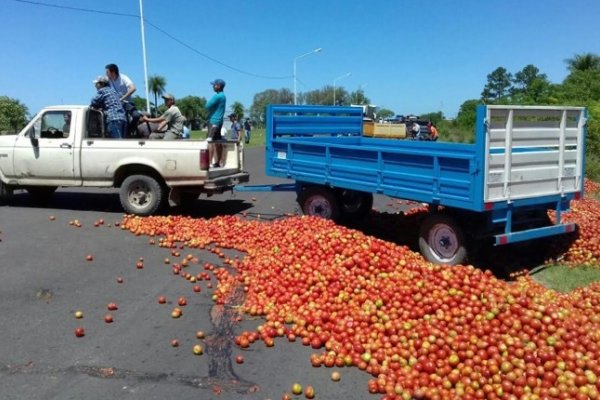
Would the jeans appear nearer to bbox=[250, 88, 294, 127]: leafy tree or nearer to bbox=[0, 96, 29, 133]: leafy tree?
bbox=[0, 96, 29, 133]: leafy tree

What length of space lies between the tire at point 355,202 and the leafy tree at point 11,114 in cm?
4345

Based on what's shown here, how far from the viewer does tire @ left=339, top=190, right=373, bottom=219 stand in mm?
9735

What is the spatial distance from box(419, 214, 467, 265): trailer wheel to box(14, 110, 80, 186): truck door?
6.90 metres

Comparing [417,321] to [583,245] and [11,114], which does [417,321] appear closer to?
[583,245]

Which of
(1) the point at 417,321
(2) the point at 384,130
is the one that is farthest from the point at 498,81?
(1) the point at 417,321

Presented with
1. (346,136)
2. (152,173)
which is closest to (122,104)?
(152,173)

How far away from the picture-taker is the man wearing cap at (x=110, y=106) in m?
10.7

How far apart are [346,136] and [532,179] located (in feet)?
16.0

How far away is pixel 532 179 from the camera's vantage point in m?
6.93

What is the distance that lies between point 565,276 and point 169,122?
8116 mm

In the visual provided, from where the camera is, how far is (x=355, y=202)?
386 inches

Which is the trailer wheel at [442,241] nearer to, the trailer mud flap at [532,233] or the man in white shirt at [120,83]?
the trailer mud flap at [532,233]

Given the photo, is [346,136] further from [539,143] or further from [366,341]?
[366,341]

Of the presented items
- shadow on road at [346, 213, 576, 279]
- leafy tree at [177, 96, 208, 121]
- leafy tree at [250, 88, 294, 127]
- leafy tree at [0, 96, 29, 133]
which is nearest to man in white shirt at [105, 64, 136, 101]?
shadow on road at [346, 213, 576, 279]
